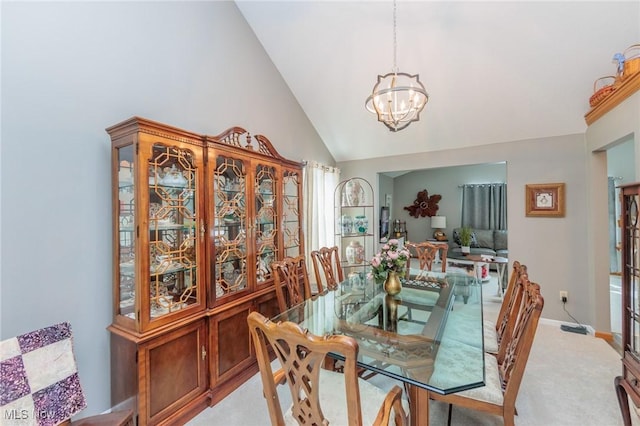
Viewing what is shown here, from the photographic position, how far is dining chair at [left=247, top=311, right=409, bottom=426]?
897 mm

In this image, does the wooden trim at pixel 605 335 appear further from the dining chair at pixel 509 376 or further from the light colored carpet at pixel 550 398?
the dining chair at pixel 509 376

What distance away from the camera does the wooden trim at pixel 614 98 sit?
218 centimetres

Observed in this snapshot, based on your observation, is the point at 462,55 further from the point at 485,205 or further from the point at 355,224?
the point at 485,205

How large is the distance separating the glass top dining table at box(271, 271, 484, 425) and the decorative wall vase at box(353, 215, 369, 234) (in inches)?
62.7

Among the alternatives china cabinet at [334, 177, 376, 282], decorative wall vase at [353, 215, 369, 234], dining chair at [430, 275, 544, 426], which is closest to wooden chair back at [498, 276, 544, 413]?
dining chair at [430, 275, 544, 426]

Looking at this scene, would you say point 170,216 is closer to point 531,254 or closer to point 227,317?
point 227,317

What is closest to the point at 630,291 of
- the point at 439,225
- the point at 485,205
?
the point at 439,225

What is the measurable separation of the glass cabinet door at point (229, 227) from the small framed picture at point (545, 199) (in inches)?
140

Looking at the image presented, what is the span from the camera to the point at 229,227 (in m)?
2.35

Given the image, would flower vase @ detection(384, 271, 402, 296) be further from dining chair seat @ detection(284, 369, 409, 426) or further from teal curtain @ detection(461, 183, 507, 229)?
teal curtain @ detection(461, 183, 507, 229)

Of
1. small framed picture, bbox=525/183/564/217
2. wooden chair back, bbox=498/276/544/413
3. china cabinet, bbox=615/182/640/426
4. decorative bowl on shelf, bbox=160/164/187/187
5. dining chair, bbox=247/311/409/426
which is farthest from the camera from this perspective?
small framed picture, bbox=525/183/564/217

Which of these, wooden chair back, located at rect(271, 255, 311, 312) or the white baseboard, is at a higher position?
wooden chair back, located at rect(271, 255, 311, 312)

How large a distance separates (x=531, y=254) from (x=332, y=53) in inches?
140

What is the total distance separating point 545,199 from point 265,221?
3.46m
